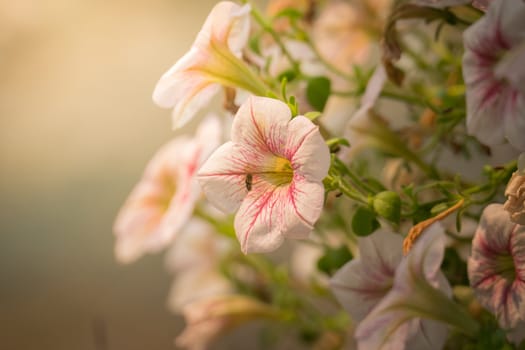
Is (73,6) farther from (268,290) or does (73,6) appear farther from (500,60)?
(500,60)

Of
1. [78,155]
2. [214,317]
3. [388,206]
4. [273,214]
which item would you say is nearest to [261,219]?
[273,214]

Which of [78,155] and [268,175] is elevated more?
[268,175]

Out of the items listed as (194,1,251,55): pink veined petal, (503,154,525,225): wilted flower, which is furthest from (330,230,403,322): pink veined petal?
(194,1,251,55): pink veined petal

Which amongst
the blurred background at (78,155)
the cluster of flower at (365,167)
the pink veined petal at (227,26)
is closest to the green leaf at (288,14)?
the cluster of flower at (365,167)

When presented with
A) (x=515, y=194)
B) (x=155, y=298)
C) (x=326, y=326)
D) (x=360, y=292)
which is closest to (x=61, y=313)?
(x=155, y=298)

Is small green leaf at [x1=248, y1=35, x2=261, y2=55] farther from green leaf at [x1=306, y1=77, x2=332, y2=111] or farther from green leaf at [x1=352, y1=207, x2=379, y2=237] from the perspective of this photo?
green leaf at [x1=352, y1=207, x2=379, y2=237]

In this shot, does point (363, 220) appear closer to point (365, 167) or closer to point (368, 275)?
point (368, 275)

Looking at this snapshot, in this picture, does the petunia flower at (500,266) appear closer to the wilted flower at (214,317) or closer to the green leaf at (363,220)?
the green leaf at (363,220)
